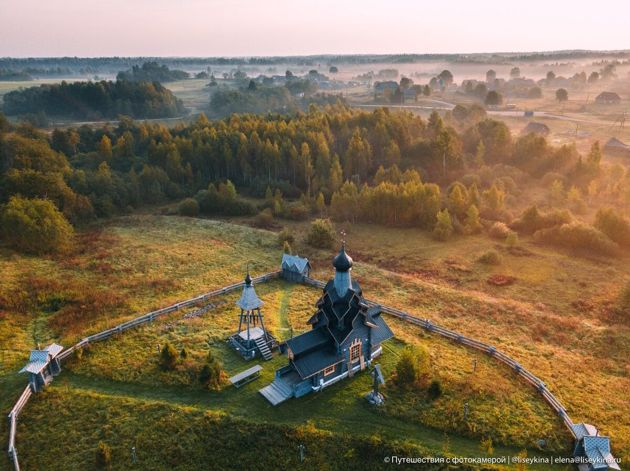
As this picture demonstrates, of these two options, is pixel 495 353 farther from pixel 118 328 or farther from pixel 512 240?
pixel 512 240

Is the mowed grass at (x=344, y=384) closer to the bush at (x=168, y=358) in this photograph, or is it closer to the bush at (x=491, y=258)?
the bush at (x=168, y=358)

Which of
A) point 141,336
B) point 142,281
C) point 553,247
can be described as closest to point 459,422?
point 141,336

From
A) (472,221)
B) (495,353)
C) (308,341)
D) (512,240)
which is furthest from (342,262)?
(472,221)

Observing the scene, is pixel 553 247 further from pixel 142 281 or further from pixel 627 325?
pixel 142 281

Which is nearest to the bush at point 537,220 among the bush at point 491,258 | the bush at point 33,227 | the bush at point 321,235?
the bush at point 491,258

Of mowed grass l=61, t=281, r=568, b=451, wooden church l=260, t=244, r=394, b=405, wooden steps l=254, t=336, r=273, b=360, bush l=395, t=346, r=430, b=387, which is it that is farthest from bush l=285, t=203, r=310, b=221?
bush l=395, t=346, r=430, b=387

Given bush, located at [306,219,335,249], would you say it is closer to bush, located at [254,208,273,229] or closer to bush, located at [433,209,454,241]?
bush, located at [254,208,273,229]
